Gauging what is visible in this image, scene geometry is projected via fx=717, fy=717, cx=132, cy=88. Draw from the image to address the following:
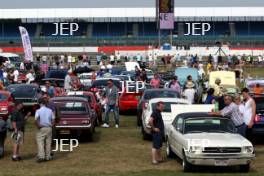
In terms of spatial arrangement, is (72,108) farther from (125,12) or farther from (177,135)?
(125,12)

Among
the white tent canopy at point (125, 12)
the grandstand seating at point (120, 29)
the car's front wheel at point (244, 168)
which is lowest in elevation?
the car's front wheel at point (244, 168)

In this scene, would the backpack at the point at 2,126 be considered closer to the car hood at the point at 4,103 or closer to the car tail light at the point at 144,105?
the car tail light at the point at 144,105

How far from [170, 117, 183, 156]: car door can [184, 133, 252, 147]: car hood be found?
1.18 feet

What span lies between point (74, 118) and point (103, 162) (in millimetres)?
3183

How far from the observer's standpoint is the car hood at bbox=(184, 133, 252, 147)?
1569 cm

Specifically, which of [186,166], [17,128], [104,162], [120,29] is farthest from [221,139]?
[120,29]

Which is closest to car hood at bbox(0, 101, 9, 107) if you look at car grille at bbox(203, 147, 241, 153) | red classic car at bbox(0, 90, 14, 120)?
red classic car at bbox(0, 90, 14, 120)

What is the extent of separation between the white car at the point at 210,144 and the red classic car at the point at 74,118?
4.18m

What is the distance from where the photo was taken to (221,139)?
631 inches

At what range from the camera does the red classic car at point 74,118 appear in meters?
20.5

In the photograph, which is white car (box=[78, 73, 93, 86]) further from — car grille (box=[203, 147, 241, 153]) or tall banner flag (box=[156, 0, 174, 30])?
car grille (box=[203, 147, 241, 153])

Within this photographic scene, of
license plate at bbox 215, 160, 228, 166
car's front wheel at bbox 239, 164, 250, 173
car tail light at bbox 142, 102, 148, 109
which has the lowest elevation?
car's front wheel at bbox 239, 164, 250, 173

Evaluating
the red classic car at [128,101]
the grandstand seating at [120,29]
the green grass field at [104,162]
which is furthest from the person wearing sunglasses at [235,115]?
the grandstand seating at [120,29]

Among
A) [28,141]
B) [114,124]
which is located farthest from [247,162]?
[114,124]
